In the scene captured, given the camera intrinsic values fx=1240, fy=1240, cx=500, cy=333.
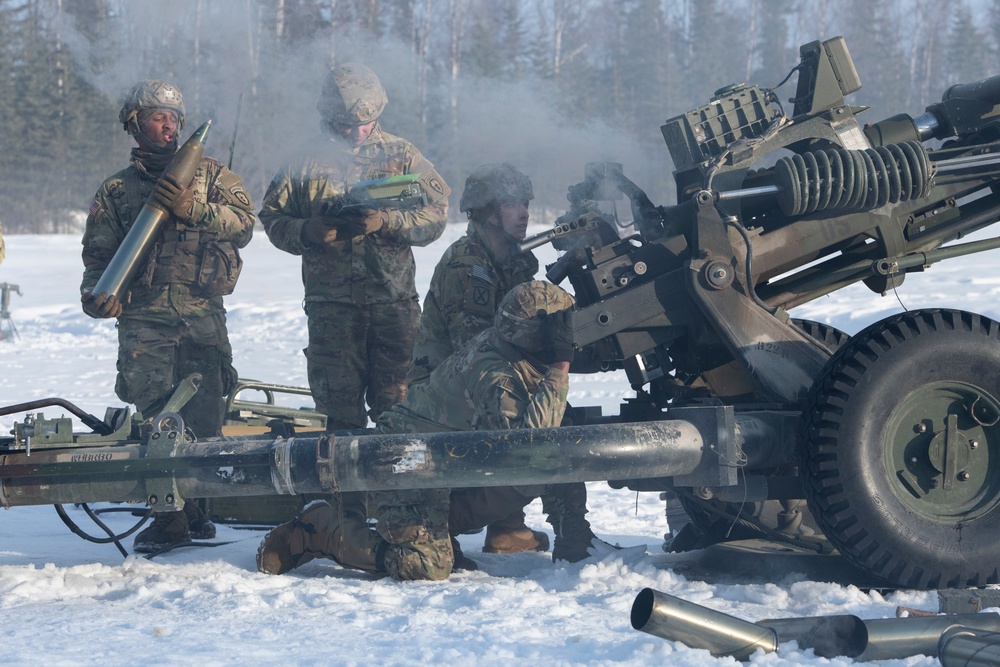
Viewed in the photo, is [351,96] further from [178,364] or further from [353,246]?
[178,364]

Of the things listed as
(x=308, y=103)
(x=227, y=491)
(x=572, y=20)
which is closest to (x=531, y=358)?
(x=227, y=491)

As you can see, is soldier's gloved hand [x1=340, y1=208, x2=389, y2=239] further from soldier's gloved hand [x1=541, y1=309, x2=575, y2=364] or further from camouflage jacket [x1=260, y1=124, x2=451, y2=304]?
soldier's gloved hand [x1=541, y1=309, x2=575, y2=364]

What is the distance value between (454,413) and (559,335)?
0.70 m

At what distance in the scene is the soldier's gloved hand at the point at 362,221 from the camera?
22.0ft

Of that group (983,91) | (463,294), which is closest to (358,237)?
(463,294)

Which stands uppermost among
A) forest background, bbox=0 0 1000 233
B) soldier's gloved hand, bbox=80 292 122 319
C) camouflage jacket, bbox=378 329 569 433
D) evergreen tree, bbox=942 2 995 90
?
evergreen tree, bbox=942 2 995 90

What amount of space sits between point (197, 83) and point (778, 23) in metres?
21.0

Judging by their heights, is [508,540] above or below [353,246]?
below

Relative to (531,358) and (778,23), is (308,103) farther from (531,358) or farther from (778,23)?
(778,23)

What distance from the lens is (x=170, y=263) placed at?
6.73m

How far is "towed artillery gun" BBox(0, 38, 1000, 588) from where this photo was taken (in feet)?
16.0

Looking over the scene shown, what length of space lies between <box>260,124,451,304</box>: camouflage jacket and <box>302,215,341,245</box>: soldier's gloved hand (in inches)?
4.7

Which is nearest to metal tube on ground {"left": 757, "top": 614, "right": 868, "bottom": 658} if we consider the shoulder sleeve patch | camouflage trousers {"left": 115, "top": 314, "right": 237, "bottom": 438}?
the shoulder sleeve patch

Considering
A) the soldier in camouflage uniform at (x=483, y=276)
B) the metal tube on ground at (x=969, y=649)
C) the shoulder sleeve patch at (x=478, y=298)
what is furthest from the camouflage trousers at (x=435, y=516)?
the metal tube on ground at (x=969, y=649)
